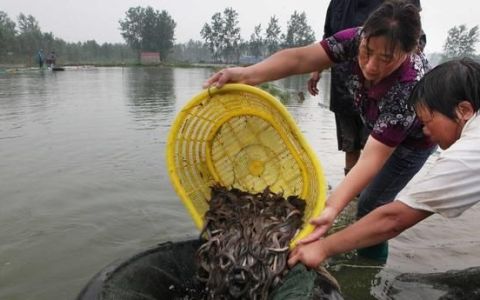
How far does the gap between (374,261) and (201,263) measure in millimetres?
1532

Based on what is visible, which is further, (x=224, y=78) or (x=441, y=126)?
(x=224, y=78)

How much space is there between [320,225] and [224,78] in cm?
104

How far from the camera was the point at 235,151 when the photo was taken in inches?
128

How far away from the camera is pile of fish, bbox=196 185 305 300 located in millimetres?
2324

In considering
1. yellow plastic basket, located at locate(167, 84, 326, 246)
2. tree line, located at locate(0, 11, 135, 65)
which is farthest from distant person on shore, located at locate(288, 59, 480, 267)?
tree line, located at locate(0, 11, 135, 65)

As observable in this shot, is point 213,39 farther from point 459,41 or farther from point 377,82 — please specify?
point 377,82

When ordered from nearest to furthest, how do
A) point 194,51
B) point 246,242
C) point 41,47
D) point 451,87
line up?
point 451,87 → point 246,242 → point 41,47 → point 194,51

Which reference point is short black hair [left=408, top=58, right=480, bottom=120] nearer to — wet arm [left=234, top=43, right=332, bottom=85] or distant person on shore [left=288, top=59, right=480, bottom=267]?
distant person on shore [left=288, top=59, right=480, bottom=267]

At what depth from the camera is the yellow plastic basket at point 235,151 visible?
2680 mm

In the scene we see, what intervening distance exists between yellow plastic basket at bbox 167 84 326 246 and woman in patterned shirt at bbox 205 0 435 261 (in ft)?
0.67

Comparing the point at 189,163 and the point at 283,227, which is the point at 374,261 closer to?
the point at 283,227

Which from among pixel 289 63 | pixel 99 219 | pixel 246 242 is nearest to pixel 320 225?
pixel 246 242

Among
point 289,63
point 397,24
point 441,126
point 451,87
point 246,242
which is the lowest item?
point 246,242

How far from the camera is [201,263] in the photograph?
2488 mm
